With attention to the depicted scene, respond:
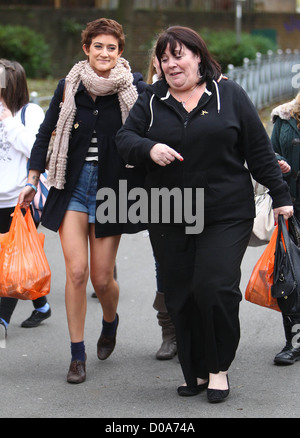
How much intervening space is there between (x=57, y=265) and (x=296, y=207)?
10.8ft

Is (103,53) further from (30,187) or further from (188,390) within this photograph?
(188,390)

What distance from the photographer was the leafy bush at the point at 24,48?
23.2 metres

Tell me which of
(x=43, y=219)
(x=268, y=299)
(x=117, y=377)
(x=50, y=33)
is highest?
(x=50, y=33)

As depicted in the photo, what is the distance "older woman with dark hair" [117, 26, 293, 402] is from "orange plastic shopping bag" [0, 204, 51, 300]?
34.8 inches

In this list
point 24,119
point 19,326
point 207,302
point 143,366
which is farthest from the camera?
point 19,326

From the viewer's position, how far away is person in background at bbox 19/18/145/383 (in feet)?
15.9

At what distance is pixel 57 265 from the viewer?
7992mm

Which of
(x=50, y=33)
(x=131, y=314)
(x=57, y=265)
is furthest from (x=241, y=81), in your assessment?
(x=50, y=33)

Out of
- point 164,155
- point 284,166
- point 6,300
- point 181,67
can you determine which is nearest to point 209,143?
point 164,155

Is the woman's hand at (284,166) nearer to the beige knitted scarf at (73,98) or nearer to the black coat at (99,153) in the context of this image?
the black coat at (99,153)

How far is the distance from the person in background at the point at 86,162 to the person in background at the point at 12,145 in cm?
72

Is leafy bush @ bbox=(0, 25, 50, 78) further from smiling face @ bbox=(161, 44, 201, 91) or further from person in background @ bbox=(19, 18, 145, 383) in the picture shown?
smiling face @ bbox=(161, 44, 201, 91)

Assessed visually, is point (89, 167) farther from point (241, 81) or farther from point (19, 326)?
point (241, 81)

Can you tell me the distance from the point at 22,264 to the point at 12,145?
3.29 feet
